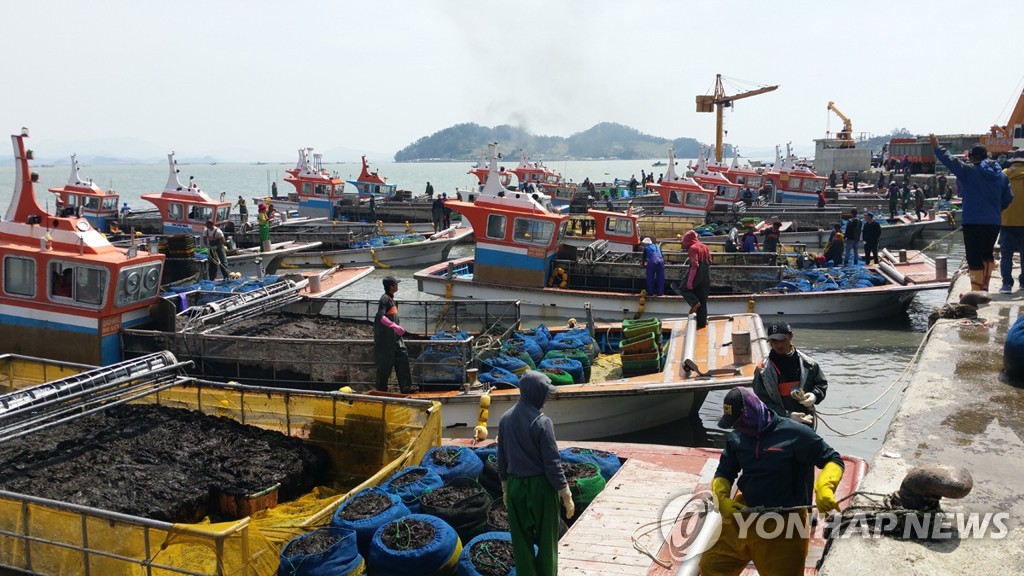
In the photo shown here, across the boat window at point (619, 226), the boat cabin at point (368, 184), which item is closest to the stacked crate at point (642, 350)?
the boat window at point (619, 226)

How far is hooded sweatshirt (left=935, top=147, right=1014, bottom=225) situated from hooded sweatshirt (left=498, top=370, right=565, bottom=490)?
727 centimetres

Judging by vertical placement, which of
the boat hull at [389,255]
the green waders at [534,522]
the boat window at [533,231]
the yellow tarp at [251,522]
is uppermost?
the boat window at [533,231]

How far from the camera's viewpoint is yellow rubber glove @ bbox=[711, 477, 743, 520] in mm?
5020

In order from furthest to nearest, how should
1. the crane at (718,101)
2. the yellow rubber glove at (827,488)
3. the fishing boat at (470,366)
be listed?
the crane at (718,101), the fishing boat at (470,366), the yellow rubber glove at (827,488)

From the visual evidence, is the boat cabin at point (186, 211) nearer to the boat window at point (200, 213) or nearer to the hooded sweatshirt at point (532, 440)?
the boat window at point (200, 213)

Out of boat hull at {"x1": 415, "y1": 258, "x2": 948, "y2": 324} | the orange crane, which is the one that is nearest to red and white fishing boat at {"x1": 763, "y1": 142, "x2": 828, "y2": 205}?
the orange crane

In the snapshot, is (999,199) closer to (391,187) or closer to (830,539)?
(830,539)

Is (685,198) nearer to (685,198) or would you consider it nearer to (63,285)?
(685,198)

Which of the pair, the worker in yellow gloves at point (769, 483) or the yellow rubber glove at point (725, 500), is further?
the yellow rubber glove at point (725, 500)

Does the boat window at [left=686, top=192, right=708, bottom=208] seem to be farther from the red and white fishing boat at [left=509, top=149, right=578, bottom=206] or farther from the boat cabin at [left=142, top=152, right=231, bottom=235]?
the boat cabin at [left=142, top=152, right=231, bottom=235]

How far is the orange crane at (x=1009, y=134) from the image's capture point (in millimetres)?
51094

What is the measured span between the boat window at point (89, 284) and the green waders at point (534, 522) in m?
8.54

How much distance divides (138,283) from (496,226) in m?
9.06

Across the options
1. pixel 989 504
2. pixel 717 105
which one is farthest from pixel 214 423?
pixel 717 105
